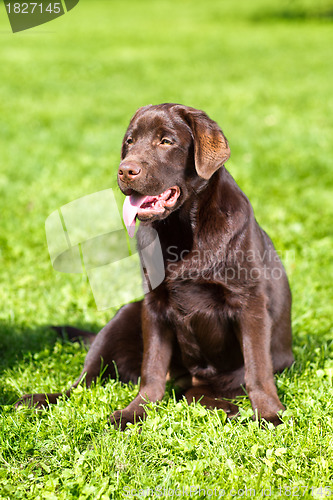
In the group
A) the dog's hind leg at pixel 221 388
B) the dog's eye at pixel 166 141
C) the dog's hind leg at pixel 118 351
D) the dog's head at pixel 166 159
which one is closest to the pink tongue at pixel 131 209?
the dog's head at pixel 166 159

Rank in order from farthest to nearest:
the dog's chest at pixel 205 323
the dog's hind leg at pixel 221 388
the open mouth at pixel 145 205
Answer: the dog's hind leg at pixel 221 388, the dog's chest at pixel 205 323, the open mouth at pixel 145 205

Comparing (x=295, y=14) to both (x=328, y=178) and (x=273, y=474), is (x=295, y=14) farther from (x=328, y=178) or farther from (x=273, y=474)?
(x=273, y=474)

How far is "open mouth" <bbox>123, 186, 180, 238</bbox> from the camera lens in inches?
104

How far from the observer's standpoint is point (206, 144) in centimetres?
267

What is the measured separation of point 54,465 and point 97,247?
318cm

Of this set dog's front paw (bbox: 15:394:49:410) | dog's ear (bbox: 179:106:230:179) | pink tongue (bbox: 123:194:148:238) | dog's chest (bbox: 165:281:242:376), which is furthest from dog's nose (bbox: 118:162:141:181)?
dog's front paw (bbox: 15:394:49:410)

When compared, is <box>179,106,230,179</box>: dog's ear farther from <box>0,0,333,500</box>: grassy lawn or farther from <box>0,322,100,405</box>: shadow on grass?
<box>0,322,100,405</box>: shadow on grass

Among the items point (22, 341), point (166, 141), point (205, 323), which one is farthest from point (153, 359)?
point (22, 341)

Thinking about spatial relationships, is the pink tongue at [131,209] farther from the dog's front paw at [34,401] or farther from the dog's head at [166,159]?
the dog's front paw at [34,401]

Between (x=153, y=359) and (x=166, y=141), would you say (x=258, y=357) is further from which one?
(x=166, y=141)

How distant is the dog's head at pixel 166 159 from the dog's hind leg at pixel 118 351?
2.72ft

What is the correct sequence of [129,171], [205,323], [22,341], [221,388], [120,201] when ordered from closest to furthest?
[129,171], [205,323], [221,388], [22,341], [120,201]

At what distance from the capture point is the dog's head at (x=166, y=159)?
260 cm

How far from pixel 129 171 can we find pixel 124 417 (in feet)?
3.58
